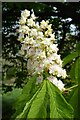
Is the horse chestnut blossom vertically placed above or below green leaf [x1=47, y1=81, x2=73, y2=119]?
above

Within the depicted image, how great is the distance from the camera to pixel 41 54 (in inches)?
38.5

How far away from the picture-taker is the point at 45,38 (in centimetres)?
102

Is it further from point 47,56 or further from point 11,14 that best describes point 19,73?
point 47,56

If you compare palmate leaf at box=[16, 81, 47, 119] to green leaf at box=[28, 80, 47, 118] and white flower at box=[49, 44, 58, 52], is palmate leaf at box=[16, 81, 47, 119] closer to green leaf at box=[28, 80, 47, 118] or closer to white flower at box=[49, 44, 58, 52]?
green leaf at box=[28, 80, 47, 118]

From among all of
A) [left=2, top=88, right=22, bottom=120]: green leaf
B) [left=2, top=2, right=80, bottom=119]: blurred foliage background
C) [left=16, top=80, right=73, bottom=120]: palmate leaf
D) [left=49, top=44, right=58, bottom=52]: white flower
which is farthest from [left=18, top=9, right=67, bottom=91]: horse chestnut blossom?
[left=2, top=88, right=22, bottom=120]: green leaf

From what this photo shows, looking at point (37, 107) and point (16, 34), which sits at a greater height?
point (16, 34)

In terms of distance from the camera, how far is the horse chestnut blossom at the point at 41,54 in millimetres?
983

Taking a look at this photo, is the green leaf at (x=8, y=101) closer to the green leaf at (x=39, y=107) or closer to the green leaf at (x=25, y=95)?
the green leaf at (x=25, y=95)

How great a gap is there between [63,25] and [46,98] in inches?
128

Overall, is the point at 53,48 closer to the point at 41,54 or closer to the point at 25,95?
the point at 41,54

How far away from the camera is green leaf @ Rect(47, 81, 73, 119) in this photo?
0.79 m

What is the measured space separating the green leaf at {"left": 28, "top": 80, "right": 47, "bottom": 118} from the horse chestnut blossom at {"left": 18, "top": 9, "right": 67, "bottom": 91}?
146mm

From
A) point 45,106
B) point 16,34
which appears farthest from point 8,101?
point 45,106

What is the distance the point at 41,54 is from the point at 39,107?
23 cm
